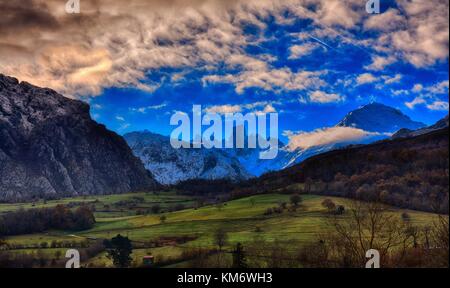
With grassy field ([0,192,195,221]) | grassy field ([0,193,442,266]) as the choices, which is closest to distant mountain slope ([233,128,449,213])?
grassy field ([0,193,442,266])

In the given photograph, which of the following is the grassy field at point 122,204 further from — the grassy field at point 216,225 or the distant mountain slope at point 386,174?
the distant mountain slope at point 386,174

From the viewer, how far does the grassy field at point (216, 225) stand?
259ft

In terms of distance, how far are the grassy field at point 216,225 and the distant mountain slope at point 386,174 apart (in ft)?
22.8

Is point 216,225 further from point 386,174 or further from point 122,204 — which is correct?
point 122,204

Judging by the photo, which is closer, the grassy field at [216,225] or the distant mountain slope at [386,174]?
the grassy field at [216,225]

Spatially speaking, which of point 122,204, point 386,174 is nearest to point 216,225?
point 386,174

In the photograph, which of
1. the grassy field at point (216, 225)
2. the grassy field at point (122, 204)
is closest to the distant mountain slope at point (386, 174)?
the grassy field at point (216, 225)

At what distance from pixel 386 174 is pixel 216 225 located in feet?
190

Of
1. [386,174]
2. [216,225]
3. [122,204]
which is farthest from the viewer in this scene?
[122,204]

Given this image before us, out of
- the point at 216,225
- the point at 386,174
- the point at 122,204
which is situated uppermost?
the point at 386,174

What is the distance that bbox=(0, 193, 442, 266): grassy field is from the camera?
→ 79.1 m

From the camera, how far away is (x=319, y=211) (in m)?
108

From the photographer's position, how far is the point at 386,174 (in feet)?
438

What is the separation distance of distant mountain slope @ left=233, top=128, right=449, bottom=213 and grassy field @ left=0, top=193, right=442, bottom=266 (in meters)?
6.95
